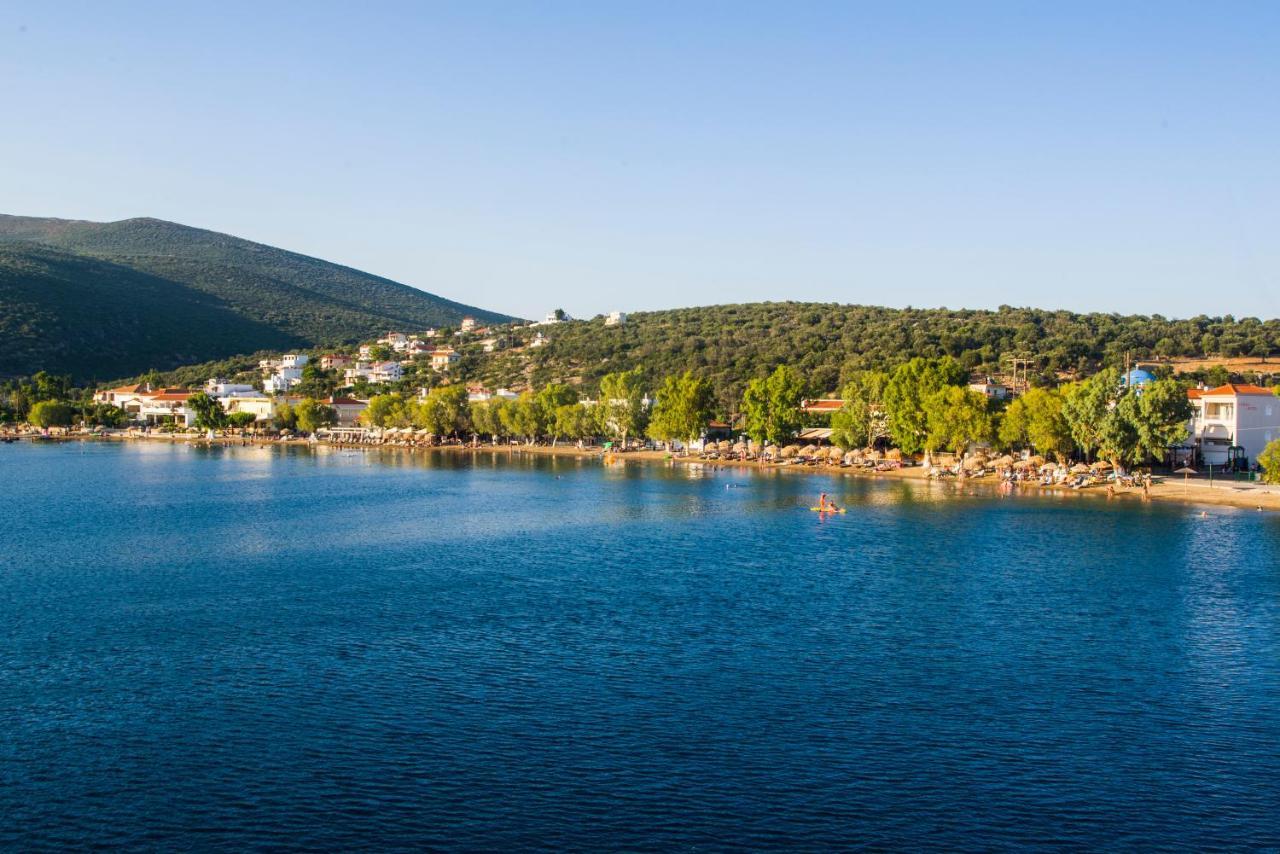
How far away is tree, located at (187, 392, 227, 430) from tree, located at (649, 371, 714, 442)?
214 ft

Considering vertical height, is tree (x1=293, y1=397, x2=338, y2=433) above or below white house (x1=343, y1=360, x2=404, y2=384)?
below

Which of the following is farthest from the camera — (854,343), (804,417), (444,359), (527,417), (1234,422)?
(444,359)

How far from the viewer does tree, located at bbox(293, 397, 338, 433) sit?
438 ft

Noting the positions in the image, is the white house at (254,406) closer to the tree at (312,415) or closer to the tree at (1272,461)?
the tree at (312,415)

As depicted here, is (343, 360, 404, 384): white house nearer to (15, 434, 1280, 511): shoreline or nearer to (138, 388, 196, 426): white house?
(138, 388, 196, 426): white house

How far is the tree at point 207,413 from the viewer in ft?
441

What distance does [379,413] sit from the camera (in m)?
130

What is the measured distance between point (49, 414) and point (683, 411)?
9233cm

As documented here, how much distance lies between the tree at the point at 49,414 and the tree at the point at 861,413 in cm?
10591

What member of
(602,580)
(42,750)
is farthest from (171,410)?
(42,750)

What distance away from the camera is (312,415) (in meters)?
134

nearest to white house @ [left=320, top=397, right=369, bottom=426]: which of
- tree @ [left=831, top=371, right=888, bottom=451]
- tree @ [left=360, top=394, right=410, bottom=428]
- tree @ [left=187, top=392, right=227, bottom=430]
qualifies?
tree @ [left=360, top=394, right=410, bottom=428]

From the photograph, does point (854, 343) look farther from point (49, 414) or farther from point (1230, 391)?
point (49, 414)

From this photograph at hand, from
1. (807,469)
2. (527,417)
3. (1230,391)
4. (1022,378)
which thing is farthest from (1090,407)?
(527,417)
